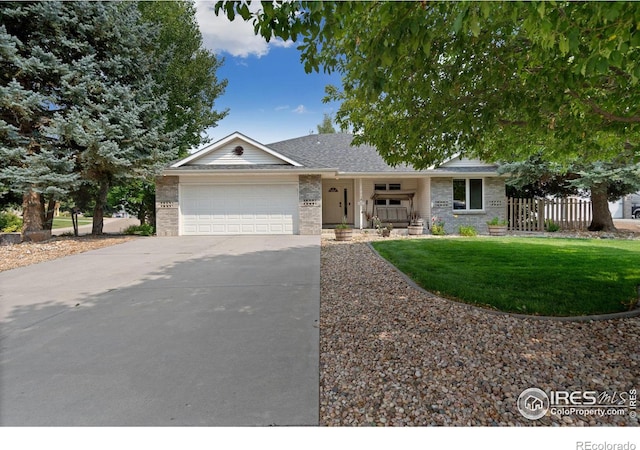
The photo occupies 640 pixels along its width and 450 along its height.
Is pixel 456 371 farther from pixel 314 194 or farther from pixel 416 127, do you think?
pixel 314 194

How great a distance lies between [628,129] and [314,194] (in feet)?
33.0

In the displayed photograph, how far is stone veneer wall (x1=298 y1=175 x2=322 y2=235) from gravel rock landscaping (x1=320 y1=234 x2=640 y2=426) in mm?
8872

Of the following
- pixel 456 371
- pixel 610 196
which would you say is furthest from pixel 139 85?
pixel 610 196

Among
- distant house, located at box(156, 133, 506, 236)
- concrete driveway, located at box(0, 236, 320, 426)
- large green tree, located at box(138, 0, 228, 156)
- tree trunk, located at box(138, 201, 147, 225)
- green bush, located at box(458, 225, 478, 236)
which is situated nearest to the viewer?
concrete driveway, located at box(0, 236, 320, 426)

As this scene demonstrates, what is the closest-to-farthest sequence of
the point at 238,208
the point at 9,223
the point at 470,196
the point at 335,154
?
the point at 238,208 < the point at 470,196 < the point at 9,223 < the point at 335,154

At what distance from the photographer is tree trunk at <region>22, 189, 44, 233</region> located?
38.4ft

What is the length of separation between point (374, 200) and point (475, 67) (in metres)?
13.3

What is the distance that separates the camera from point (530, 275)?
5.85 metres

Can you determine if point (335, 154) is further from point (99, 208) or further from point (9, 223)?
point (9, 223)

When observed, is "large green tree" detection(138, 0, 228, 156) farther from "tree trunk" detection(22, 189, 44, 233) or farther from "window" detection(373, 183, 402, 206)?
"window" detection(373, 183, 402, 206)

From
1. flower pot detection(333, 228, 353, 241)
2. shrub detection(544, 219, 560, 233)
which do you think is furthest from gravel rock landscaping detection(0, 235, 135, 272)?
shrub detection(544, 219, 560, 233)

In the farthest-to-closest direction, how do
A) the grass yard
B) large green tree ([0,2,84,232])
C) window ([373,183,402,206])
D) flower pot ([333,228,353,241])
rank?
the grass yard → window ([373,183,402,206]) → flower pot ([333,228,353,241]) → large green tree ([0,2,84,232])

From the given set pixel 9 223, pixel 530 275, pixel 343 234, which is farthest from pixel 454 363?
pixel 9 223

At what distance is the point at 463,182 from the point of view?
1479 centimetres
